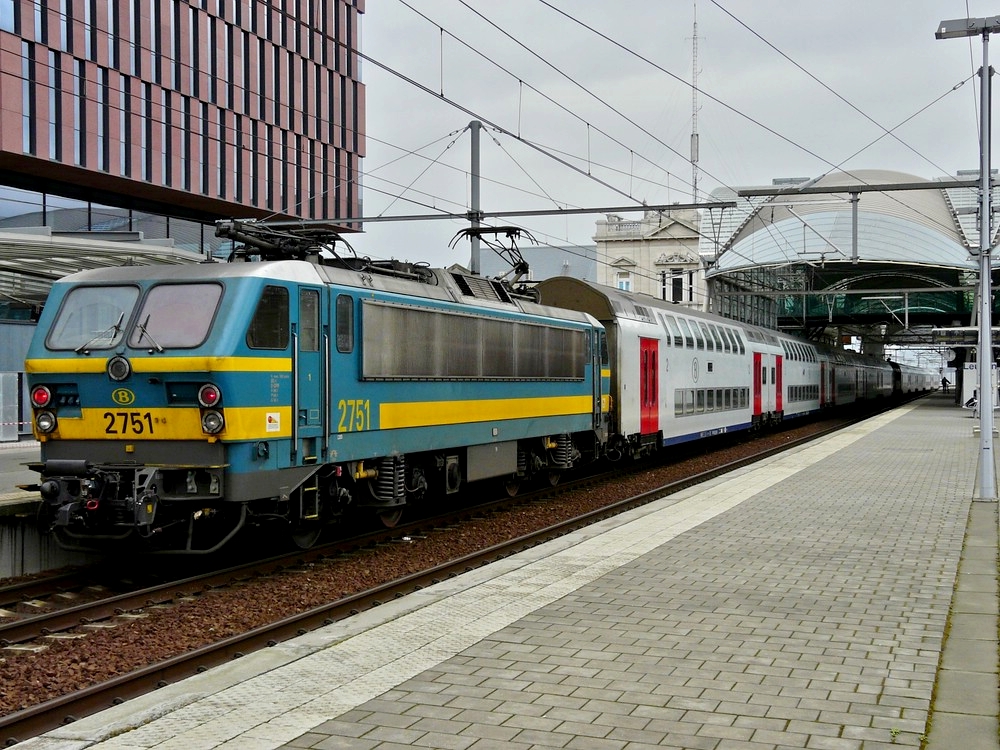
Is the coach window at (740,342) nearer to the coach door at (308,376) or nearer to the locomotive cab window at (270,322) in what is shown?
the coach door at (308,376)

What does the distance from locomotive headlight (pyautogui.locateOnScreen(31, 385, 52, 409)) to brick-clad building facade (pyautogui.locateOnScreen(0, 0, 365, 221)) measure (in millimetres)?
25930

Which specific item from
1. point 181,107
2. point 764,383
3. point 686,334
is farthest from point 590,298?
point 181,107

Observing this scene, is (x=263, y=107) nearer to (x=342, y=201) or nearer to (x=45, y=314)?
(x=342, y=201)

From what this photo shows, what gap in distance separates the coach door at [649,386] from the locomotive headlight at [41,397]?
13.3m

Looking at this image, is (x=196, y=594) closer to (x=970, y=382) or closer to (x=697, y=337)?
(x=697, y=337)

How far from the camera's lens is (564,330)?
17.9 metres

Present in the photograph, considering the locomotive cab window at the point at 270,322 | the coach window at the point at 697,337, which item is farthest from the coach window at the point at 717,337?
the locomotive cab window at the point at 270,322

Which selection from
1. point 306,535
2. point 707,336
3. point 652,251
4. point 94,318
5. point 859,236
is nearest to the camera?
point 94,318

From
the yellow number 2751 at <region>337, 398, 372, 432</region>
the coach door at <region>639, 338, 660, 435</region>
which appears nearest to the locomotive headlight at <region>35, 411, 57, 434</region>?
the yellow number 2751 at <region>337, 398, 372, 432</region>

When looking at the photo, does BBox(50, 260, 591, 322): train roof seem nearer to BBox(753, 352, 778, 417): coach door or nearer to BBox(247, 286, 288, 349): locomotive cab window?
BBox(247, 286, 288, 349): locomotive cab window

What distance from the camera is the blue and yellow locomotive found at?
33.0 feet

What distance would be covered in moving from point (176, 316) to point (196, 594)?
2659 millimetres

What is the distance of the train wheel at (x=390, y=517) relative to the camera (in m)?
13.9

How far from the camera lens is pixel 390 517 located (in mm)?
14000
